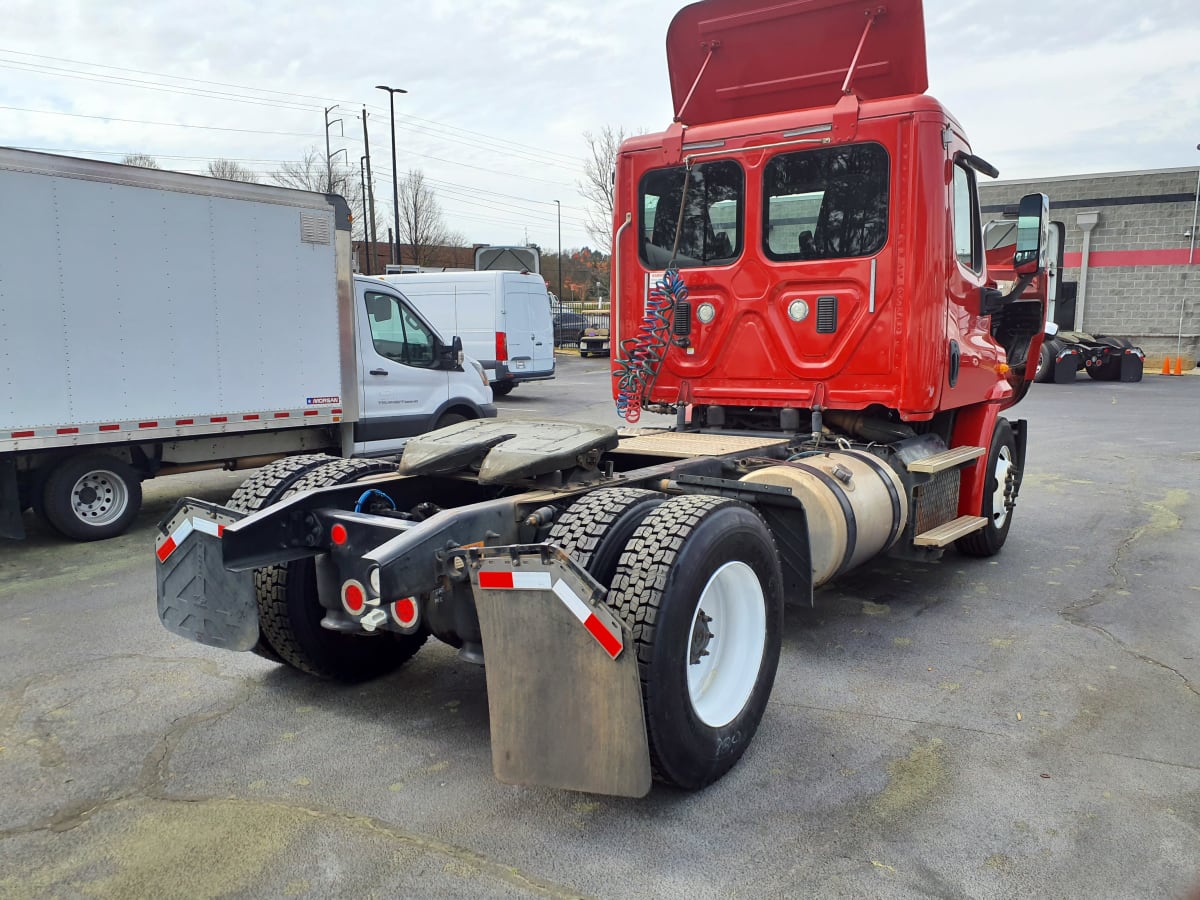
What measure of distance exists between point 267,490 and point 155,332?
426 centimetres

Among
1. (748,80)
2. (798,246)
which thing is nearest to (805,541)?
(798,246)

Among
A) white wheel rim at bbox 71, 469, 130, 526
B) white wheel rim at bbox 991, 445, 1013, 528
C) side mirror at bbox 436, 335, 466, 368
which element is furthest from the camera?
side mirror at bbox 436, 335, 466, 368

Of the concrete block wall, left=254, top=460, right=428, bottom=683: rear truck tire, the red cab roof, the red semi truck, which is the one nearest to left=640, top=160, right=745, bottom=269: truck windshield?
the red semi truck

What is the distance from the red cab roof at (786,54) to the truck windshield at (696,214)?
1.75 feet

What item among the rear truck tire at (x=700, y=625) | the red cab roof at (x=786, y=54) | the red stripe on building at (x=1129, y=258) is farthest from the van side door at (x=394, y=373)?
the red stripe on building at (x=1129, y=258)

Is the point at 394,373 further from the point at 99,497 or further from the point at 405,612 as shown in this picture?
the point at 405,612

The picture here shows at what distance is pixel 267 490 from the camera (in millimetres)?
3992

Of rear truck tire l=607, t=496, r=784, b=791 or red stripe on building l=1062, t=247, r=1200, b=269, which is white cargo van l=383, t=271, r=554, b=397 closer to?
rear truck tire l=607, t=496, r=784, b=791

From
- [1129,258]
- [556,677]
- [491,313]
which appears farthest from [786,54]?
[1129,258]

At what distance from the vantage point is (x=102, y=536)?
738 centimetres

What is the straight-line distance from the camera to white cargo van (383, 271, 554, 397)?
1850 cm

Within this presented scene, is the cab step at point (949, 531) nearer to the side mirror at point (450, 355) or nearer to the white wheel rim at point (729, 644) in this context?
the white wheel rim at point (729, 644)

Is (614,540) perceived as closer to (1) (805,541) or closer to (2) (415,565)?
(2) (415,565)

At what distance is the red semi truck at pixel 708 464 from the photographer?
9.46ft
